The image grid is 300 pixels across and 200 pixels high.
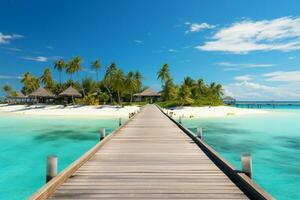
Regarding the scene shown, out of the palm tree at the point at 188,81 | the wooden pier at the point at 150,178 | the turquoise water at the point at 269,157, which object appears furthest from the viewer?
the palm tree at the point at 188,81

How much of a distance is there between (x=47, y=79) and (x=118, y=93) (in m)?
33.8

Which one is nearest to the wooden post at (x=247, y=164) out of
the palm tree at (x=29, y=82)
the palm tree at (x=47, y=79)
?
the palm tree at (x=47, y=79)

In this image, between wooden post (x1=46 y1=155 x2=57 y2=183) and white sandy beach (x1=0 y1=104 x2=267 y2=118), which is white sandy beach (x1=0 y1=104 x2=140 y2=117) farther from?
wooden post (x1=46 y1=155 x2=57 y2=183)

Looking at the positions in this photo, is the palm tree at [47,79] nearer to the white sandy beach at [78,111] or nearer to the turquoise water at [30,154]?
the white sandy beach at [78,111]

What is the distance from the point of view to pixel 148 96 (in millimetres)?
83625

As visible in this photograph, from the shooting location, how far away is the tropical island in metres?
55.6

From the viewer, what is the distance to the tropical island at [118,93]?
5556 cm

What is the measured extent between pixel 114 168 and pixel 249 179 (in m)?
3.39

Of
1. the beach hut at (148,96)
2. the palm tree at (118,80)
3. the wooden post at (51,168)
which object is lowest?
the wooden post at (51,168)

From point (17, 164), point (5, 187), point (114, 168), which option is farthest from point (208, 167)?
point (17, 164)

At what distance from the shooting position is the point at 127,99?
266 ft

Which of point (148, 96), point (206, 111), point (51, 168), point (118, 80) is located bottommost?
point (51, 168)

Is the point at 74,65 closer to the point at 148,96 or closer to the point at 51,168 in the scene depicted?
the point at 148,96

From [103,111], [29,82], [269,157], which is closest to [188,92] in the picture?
[103,111]
